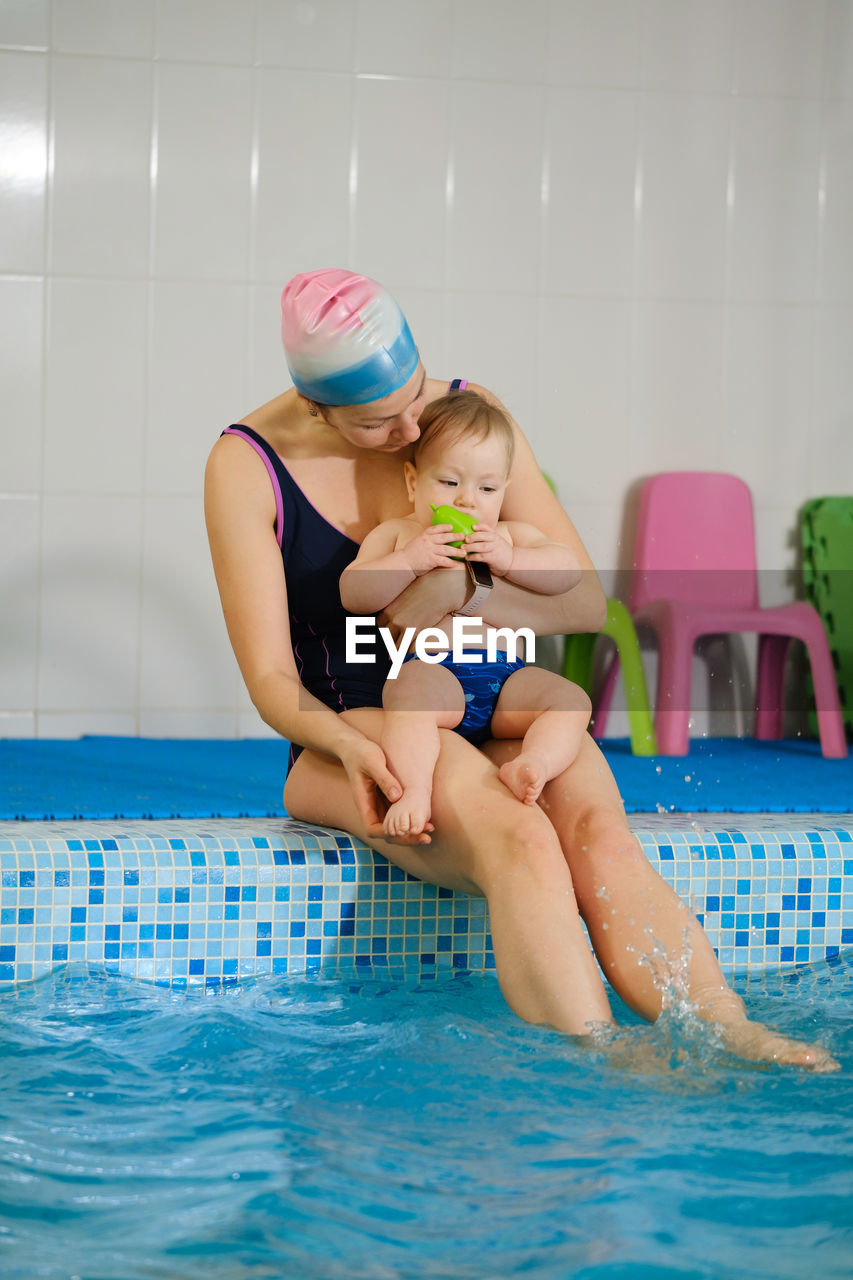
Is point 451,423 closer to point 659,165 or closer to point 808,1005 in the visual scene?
point 808,1005

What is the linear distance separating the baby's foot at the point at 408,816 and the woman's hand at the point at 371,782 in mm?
17

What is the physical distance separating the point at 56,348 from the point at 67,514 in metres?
0.54

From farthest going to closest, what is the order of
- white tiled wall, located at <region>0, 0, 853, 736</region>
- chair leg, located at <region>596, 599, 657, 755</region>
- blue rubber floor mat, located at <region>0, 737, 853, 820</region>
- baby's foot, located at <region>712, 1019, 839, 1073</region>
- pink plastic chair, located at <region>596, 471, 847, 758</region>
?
pink plastic chair, located at <region>596, 471, 847, 758</region> → white tiled wall, located at <region>0, 0, 853, 736</region> → chair leg, located at <region>596, 599, 657, 755</region> → blue rubber floor mat, located at <region>0, 737, 853, 820</region> → baby's foot, located at <region>712, 1019, 839, 1073</region>

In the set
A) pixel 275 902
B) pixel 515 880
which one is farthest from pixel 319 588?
pixel 515 880

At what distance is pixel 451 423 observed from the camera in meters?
2.13

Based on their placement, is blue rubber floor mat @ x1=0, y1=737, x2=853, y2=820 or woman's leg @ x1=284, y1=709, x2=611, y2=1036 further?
blue rubber floor mat @ x1=0, y1=737, x2=853, y2=820

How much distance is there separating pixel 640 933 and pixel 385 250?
3.10m

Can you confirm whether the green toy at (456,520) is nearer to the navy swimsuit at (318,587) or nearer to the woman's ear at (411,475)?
the woman's ear at (411,475)

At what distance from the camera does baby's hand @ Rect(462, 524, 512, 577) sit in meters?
2.13

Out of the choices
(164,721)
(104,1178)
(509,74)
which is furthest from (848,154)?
(104,1178)

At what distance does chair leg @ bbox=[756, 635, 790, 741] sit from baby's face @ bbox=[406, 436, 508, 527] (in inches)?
100.0

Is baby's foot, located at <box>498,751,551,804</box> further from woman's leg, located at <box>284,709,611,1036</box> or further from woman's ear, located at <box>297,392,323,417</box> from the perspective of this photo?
woman's ear, located at <box>297,392,323,417</box>

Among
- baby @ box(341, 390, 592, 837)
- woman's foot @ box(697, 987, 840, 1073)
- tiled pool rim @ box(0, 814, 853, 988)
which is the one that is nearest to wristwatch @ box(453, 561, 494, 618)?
baby @ box(341, 390, 592, 837)

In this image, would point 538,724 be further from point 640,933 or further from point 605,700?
point 605,700
